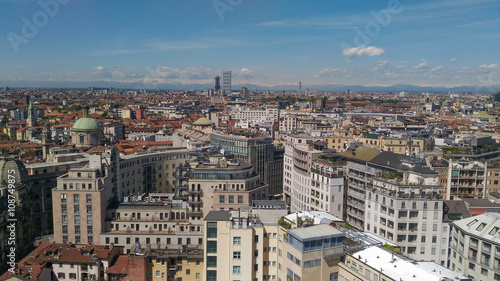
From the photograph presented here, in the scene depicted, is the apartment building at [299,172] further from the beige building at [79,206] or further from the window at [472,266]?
the beige building at [79,206]

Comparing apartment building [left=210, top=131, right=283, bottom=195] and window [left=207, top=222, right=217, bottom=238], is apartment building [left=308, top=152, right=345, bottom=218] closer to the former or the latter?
apartment building [left=210, top=131, right=283, bottom=195]

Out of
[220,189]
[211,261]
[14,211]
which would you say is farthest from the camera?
[220,189]

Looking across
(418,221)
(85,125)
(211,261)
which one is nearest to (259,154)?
(85,125)

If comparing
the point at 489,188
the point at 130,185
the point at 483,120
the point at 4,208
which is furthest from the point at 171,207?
the point at 483,120

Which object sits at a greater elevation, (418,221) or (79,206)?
(418,221)

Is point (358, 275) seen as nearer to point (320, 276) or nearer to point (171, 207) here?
point (320, 276)

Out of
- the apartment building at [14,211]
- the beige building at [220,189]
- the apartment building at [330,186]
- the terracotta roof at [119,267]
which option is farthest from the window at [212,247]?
the apartment building at [14,211]

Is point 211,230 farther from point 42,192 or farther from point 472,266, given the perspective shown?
point 42,192

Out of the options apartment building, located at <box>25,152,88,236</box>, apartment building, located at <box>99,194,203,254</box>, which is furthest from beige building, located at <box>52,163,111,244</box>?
apartment building, located at <box>25,152,88,236</box>
